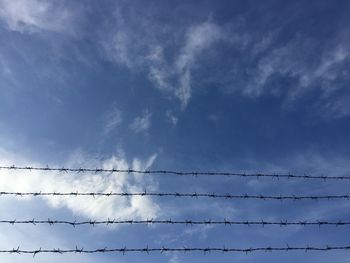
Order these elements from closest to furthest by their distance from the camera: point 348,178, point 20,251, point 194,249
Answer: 1. point 20,251
2. point 194,249
3. point 348,178

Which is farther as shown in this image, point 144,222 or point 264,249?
point 264,249

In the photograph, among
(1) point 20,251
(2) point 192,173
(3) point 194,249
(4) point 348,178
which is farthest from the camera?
(4) point 348,178

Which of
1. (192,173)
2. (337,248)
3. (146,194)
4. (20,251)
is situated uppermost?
(192,173)

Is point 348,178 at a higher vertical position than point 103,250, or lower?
higher

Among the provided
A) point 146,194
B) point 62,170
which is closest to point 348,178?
point 146,194

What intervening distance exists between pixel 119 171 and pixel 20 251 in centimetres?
280

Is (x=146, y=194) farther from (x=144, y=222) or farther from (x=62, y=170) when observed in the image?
Answer: (x=62, y=170)

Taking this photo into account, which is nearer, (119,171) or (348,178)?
(119,171)

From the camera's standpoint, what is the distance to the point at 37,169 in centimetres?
1017

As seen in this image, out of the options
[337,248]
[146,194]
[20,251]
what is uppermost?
[146,194]

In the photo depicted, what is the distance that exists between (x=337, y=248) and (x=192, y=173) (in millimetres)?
4020

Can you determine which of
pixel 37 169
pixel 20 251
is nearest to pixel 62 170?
pixel 37 169

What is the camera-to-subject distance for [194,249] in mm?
10109

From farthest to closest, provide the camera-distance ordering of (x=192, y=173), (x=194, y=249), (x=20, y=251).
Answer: (x=192, y=173) → (x=194, y=249) → (x=20, y=251)
